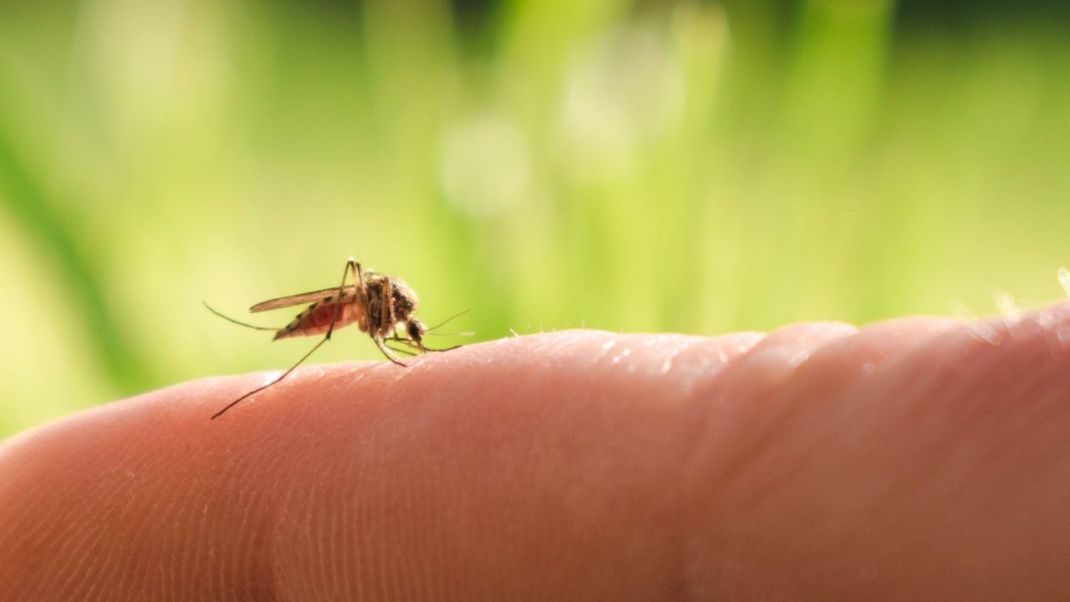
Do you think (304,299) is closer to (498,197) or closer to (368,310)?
(368,310)

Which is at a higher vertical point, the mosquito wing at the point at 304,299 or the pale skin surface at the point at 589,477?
the mosquito wing at the point at 304,299

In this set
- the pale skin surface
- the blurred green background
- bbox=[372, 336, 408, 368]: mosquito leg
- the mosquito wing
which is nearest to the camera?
the pale skin surface

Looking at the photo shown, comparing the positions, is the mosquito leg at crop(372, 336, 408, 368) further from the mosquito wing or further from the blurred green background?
the blurred green background

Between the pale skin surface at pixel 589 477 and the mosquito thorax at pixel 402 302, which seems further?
the mosquito thorax at pixel 402 302

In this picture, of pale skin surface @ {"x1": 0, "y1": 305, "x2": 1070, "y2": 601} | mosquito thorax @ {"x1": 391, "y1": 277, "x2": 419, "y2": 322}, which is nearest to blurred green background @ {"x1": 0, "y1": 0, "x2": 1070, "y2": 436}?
mosquito thorax @ {"x1": 391, "y1": 277, "x2": 419, "y2": 322}

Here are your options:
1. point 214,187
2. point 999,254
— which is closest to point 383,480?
point 214,187

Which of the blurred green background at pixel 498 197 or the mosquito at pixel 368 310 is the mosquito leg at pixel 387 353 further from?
the blurred green background at pixel 498 197

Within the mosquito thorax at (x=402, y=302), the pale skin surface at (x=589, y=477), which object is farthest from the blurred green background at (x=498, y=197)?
the pale skin surface at (x=589, y=477)

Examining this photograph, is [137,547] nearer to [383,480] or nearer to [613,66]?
[383,480]
